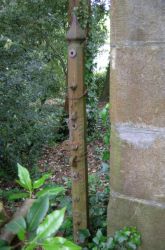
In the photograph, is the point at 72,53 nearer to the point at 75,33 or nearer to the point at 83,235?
the point at 75,33

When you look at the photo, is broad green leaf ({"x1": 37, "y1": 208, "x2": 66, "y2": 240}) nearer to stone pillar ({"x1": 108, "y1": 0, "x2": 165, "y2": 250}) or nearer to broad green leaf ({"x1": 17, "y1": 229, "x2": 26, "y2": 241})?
broad green leaf ({"x1": 17, "y1": 229, "x2": 26, "y2": 241})

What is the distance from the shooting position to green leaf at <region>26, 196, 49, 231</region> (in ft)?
4.36

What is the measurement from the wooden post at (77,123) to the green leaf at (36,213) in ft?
3.87

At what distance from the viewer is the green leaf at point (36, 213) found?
1.33m

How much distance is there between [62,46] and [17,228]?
31.9 feet

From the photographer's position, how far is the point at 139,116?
2279 mm

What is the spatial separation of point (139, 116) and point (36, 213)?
A: 111 cm

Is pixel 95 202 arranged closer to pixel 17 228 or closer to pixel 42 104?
pixel 17 228

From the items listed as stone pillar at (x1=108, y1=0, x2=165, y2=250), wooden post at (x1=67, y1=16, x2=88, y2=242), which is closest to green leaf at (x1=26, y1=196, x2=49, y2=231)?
stone pillar at (x1=108, y1=0, x2=165, y2=250)

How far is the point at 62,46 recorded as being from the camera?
35.2 feet

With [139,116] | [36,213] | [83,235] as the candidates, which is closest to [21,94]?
[83,235]

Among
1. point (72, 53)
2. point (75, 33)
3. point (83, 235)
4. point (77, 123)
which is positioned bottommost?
point (83, 235)

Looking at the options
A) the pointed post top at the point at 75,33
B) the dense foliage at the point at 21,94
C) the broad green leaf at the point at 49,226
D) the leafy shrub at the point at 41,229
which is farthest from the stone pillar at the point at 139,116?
the dense foliage at the point at 21,94

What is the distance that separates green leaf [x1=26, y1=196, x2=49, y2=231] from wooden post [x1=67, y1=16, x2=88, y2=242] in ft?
3.87
